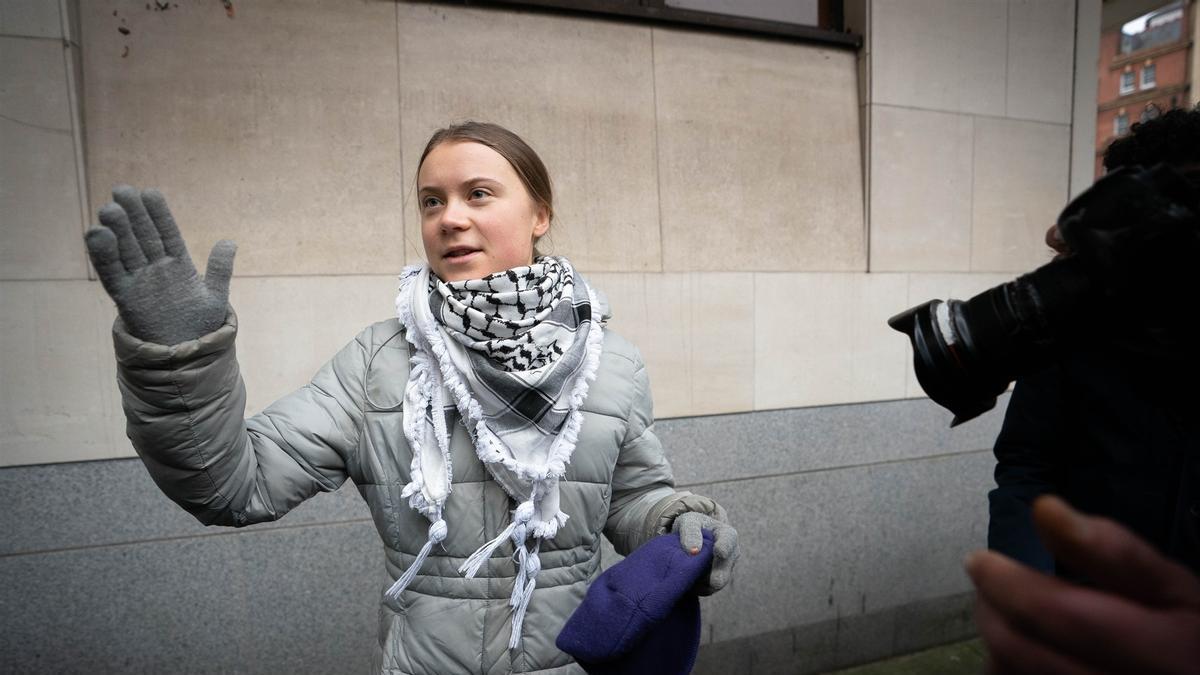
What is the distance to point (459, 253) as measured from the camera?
1614mm

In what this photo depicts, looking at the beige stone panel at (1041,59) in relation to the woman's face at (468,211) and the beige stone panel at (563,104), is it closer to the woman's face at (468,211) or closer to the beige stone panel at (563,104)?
the beige stone panel at (563,104)

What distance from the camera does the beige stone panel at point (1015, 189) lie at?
13.4ft

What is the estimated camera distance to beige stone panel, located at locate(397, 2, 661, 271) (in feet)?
10.3

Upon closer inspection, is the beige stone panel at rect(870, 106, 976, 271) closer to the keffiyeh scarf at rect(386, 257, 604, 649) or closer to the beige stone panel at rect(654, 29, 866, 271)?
the beige stone panel at rect(654, 29, 866, 271)

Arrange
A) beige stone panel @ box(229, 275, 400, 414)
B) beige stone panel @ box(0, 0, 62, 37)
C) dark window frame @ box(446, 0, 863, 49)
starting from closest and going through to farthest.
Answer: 1. beige stone panel @ box(0, 0, 62, 37)
2. beige stone panel @ box(229, 275, 400, 414)
3. dark window frame @ box(446, 0, 863, 49)

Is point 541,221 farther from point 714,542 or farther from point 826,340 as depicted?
point 826,340

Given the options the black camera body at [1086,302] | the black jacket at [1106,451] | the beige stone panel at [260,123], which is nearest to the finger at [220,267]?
the black camera body at [1086,302]

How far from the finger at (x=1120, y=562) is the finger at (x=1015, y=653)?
0.08 metres

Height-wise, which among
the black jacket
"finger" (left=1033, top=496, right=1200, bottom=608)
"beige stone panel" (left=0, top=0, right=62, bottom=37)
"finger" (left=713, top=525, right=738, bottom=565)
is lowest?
"finger" (left=713, top=525, right=738, bottom=565)

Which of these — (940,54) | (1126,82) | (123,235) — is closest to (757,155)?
(940,54)

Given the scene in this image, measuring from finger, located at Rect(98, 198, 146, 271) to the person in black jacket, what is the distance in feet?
4.85

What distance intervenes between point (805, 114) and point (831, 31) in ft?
1.57

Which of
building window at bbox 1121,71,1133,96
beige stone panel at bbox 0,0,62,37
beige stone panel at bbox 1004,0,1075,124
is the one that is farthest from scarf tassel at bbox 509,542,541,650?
building window at bbox 1121,71,1133,96

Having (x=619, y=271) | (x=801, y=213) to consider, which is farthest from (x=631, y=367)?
(x=801, y=213)
